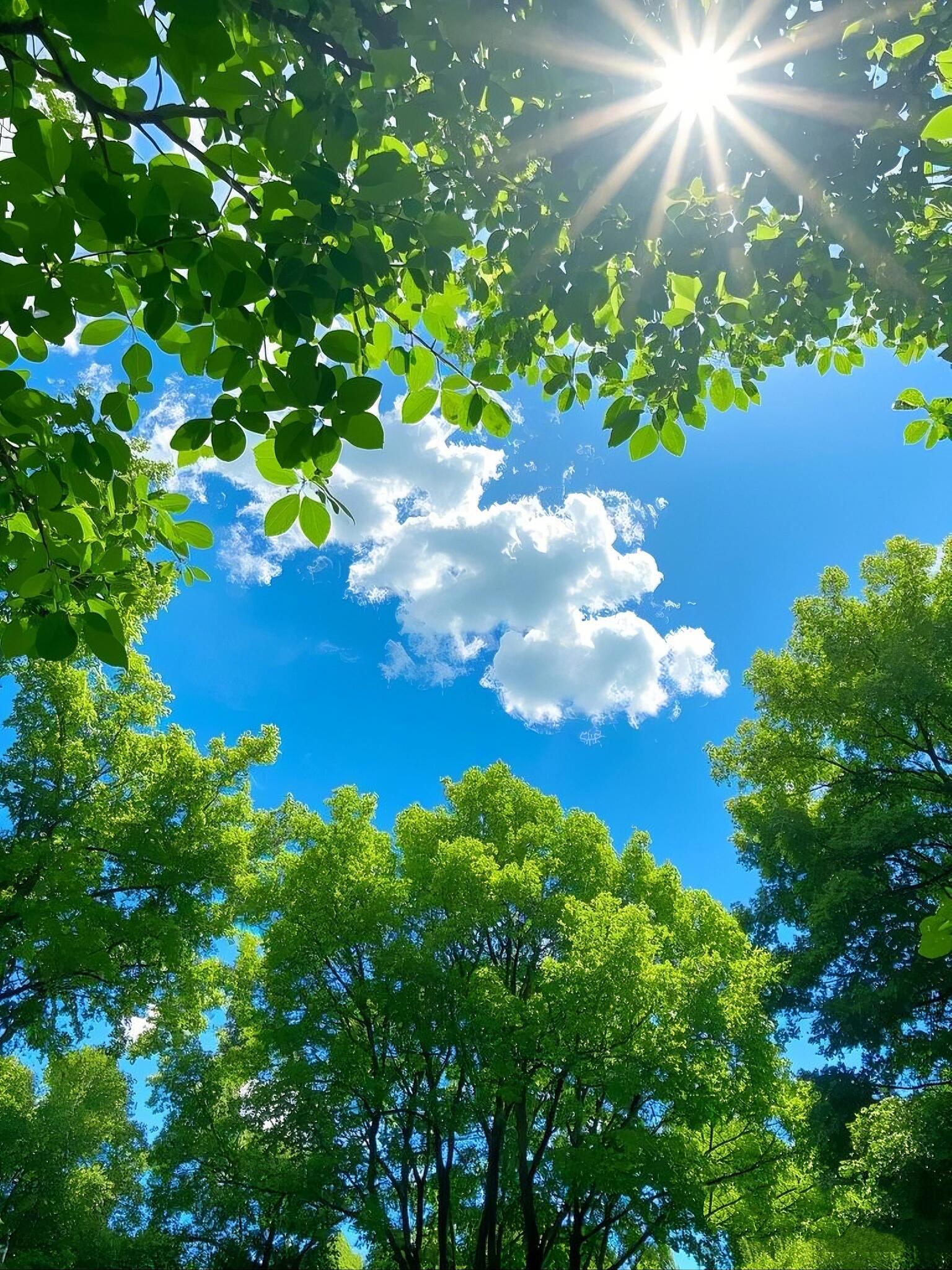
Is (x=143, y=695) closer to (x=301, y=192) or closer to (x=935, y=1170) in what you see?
(x=301, y=192)

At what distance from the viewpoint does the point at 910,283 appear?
8.82 feet

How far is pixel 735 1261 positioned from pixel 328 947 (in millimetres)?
9264

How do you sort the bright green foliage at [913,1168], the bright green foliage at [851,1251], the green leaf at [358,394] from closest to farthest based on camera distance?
the green leaf at [358,394] → the bright green foliage at [913,1168] → the bright green foliage at [851,1251]

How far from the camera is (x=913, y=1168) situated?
10.2 meters

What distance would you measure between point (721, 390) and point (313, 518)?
1.75m

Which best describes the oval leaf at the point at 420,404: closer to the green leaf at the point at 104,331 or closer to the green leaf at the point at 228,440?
the green leaf at the point at 228,440

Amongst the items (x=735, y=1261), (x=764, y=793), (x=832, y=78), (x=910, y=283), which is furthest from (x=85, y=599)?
(x=735, y=1261)

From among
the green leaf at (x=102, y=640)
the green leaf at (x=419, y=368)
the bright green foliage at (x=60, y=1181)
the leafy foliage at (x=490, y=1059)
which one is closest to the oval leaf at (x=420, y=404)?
the green leaf at (x=419, y=368)

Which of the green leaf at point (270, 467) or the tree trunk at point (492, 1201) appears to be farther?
the tree trunk at point (492, 1201)

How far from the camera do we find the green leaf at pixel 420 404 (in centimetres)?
177

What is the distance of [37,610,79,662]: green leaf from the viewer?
1.48 metres

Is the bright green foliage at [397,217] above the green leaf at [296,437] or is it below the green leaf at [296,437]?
above

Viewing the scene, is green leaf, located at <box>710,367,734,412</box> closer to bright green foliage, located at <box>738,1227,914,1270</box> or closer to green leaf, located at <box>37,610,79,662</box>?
green leaf, located at <box>37,610,79,662</box>

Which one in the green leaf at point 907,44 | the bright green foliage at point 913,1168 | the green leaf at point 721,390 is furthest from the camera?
the bright green foliage at point 913,1168
